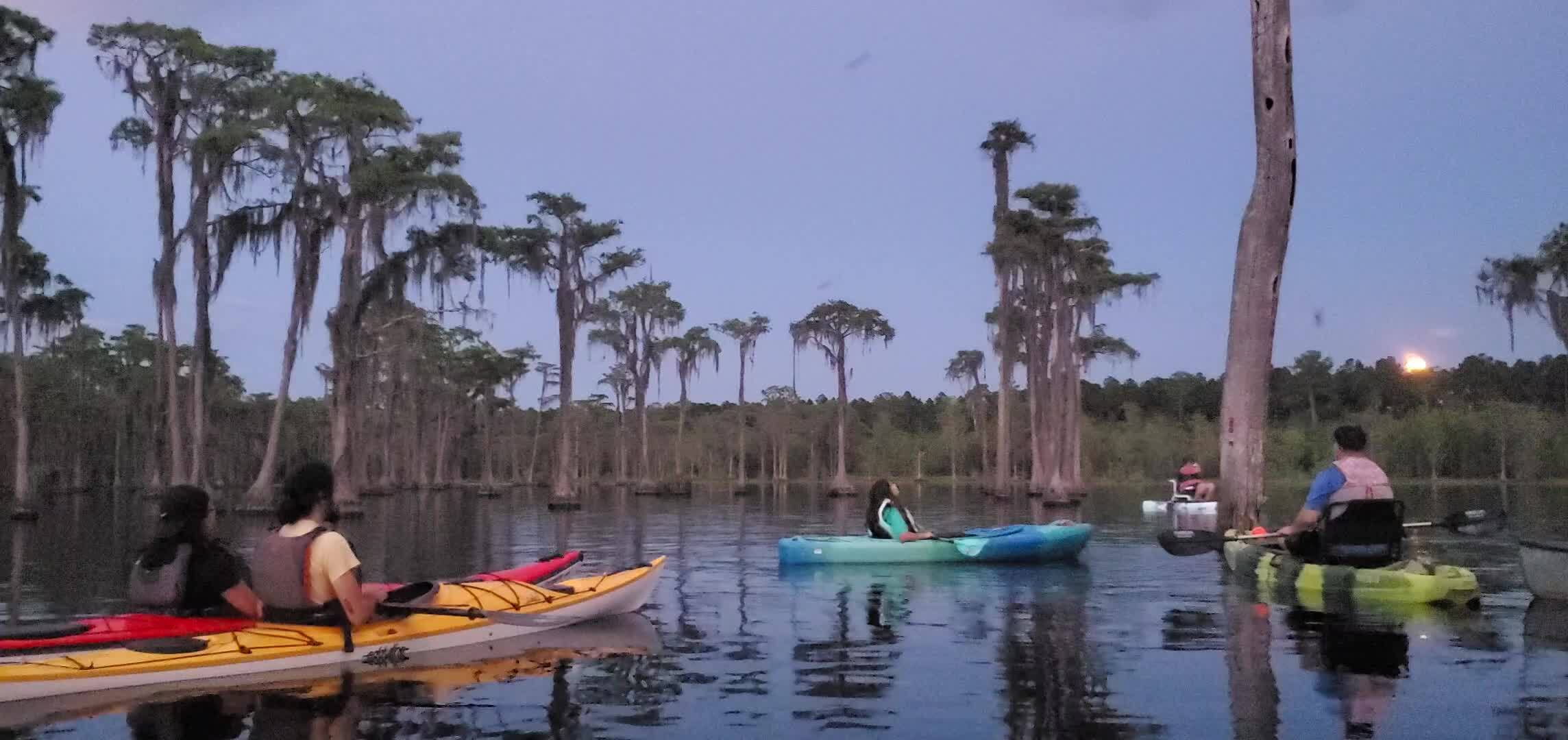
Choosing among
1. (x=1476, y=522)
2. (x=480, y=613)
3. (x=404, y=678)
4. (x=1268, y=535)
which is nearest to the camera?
(x=404, y=678)

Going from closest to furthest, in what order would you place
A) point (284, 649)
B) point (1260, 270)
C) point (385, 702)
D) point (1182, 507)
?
point (385, 702), point (284, 649), point (1260, 270), point (1182, 507)

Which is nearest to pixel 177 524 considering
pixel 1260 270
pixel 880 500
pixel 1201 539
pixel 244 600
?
pixel 244 600

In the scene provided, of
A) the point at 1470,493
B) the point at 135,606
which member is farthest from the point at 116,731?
the point at 1470,493

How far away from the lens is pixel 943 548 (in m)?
14.4

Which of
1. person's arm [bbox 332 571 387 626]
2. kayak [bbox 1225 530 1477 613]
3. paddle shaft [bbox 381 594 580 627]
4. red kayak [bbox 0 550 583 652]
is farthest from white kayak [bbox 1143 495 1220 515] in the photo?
red kayak [bbox 0 550 583 652]

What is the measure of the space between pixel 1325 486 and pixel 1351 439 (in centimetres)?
46

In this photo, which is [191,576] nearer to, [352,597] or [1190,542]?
[352,597]

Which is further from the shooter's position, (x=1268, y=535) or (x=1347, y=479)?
(x=1268, y=535)

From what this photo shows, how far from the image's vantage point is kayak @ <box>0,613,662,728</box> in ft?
21.0

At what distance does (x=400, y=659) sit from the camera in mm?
7500

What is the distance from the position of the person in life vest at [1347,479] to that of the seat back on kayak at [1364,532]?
0.07 metres

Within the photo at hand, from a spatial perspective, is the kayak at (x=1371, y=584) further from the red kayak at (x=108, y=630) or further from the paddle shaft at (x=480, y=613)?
the red kayak at (x=108, y=630)

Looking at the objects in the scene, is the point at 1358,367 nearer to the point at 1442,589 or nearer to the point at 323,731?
the point at 1442,589

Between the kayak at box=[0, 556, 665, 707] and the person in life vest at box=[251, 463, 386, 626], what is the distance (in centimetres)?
15
